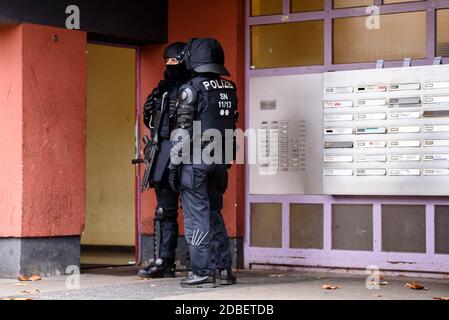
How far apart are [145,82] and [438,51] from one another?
359 cm

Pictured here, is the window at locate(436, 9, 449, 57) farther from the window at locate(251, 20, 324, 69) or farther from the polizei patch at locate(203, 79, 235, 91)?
the polizei patch at locate(203, 79, 235, 91)

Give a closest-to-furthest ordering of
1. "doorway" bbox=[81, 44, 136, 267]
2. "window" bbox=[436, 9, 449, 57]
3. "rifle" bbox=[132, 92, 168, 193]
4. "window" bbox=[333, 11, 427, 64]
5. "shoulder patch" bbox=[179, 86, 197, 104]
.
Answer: "shoulder patch" bbox=[179, 86, 197, 104]
"rifle" bbox=[132, 92, 168, 193]
"window" bbox=[436, 9, 449, 57]
"window" bbox=[333, 11, 427, 64]
"doorway" bbox=[81, 44, 136, 267]

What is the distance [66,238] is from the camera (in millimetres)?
10625

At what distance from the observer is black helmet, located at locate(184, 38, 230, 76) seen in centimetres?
933

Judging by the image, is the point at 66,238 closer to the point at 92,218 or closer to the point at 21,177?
the point at 21,177

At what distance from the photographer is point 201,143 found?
9.22 metres

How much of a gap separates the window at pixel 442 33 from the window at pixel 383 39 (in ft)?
0.49

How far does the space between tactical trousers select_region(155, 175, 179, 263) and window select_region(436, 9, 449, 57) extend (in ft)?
10.3

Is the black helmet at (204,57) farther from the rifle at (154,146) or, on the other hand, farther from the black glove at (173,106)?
the rifle at (154,146)

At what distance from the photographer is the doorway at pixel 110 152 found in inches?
564

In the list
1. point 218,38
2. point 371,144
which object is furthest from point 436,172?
point 218,38

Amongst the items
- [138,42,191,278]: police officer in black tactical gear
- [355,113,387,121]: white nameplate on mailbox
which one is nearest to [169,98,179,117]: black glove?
[138,42,191,278]: police officer in black tactical gear

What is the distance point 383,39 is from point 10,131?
13.3ft
